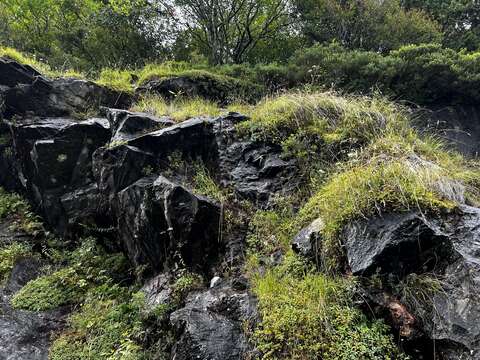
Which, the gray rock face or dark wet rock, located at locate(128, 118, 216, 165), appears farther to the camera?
dark wet rock, located at locate(128, 118, 216, 165)

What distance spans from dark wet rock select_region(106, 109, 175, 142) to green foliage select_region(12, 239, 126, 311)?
1.77m

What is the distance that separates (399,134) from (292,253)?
2.38 meters

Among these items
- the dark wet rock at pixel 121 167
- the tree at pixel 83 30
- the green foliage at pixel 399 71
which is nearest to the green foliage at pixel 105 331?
the dark wet rock at pixel 121 167

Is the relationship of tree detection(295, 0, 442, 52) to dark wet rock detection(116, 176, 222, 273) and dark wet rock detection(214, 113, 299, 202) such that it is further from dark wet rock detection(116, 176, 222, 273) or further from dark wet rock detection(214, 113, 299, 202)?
dark wet rock detection(116, 176, 222, 273)

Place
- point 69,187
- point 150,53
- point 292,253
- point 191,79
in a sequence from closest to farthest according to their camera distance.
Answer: point 292,253
point 69,187
point 191,79
point 150,53

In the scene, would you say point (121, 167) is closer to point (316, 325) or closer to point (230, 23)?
point (316, 325)

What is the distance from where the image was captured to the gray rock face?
2746 mm

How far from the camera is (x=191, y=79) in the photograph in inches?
323

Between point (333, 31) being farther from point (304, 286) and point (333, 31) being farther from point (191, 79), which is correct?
point (304, 286)

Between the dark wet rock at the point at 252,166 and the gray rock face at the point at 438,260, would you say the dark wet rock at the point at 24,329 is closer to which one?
the dark wet rock at the point at 252,166

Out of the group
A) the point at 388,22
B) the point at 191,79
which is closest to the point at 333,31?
the point at 388,22

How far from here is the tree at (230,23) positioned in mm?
9883

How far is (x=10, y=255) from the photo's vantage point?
5316 millimetres

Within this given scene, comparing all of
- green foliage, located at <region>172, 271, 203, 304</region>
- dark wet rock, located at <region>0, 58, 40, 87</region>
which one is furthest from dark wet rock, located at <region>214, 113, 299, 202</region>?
dark wet rock, located at <region>0, 58, 40, 87</region>
